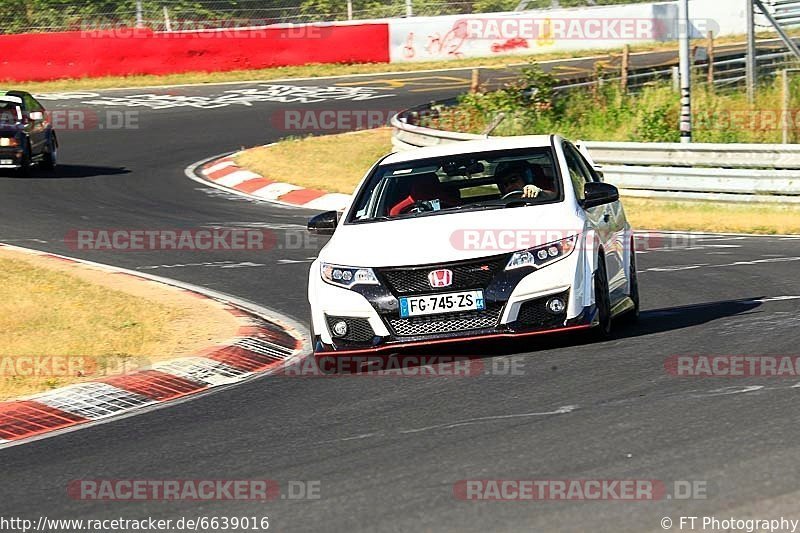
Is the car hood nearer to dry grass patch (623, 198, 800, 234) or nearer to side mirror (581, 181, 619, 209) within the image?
side mirror (581, 181, 619, 209)

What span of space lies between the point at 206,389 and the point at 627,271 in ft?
10.7

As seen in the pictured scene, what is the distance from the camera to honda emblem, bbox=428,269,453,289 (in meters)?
8.91

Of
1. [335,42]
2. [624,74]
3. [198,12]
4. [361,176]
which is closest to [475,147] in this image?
→ [361,176]

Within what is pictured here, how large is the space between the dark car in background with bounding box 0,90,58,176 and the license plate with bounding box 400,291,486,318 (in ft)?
56.1

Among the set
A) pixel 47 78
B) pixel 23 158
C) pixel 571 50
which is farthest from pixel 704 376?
pixel 571 50

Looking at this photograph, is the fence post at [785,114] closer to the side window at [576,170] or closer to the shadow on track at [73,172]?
the shadow on track at [73,172]

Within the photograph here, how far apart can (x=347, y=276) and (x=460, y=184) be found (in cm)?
139

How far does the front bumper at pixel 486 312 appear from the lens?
29.2 feet

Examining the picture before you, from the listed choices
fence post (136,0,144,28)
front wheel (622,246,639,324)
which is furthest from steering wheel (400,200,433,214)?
fence post (136,0,144,28)

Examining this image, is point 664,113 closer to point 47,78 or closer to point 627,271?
point 627,271

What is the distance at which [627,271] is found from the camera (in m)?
10.6

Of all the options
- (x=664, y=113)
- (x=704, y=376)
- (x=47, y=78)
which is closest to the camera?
(x=704, y=376)

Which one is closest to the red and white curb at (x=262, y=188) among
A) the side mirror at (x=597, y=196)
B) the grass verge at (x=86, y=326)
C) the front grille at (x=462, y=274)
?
the grass verge at (x=86, y=326)

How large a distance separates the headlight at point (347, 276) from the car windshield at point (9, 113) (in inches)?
651
